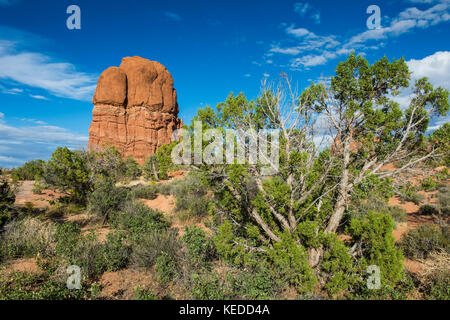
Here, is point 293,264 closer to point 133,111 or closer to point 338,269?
point 338,269

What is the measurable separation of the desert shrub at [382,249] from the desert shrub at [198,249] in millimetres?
3279

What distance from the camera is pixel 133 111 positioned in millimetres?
47844

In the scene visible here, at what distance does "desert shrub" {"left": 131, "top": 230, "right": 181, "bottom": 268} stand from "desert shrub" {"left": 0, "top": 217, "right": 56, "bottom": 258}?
2274 mm

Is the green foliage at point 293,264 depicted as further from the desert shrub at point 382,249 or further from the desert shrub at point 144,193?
the desert shrub at point 144,193

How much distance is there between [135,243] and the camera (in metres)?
5.92

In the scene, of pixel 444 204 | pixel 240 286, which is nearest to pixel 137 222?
pixel 240 286

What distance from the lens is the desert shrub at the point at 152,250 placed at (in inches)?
202

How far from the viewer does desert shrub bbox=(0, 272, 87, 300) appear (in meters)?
3.38

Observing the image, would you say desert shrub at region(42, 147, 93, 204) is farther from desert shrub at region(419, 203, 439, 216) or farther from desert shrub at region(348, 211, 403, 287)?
desert shrub at region(419, 203, 439, 216)

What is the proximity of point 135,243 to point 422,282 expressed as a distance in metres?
6.84

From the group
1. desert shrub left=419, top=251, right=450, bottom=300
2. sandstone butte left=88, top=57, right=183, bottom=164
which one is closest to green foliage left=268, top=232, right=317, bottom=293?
desert shrub left=419, top=251, right=450, bottom=300

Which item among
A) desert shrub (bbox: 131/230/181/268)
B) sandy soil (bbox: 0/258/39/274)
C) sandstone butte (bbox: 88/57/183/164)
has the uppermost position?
sandstone butte (bbox: 88/57/183/164)
